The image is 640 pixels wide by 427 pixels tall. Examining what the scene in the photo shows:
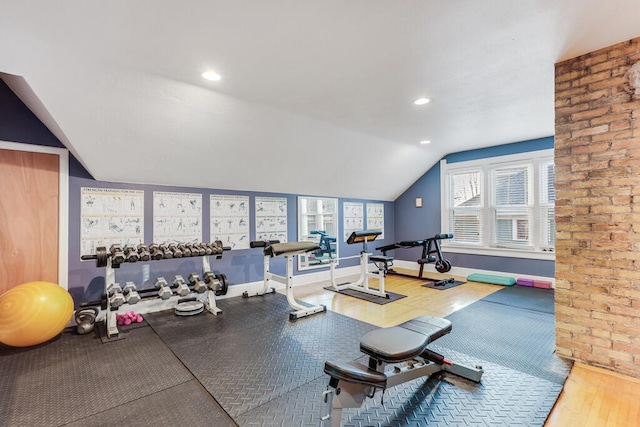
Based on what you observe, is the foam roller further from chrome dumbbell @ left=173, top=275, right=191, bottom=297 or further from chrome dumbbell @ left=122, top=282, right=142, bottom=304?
chrome dumbbell @ left=122, top=282, right=142, bottom=304

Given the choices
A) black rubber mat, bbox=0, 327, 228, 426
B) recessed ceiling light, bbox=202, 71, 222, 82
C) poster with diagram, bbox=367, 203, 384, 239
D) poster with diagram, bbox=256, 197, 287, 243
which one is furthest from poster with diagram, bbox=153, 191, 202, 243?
poster with diagram, bbox=367, 203, 384, 239

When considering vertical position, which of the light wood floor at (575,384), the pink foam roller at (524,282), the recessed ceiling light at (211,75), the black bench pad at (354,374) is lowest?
the light wood floor at (575,384)

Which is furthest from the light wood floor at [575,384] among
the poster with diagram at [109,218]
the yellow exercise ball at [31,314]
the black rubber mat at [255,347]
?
the yellow exercise ball at [31,314]

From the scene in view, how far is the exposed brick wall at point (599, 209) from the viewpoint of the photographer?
224 cm

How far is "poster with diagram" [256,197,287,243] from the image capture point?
480 cm

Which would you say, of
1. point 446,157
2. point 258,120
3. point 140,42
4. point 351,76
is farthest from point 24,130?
point 446,157

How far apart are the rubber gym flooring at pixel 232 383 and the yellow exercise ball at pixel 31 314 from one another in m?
0.16

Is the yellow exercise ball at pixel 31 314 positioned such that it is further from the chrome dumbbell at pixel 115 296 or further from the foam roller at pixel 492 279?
the foam roller at pixel 492 279

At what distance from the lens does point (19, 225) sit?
3.02 m

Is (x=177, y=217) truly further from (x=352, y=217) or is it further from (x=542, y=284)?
(x=542, y=284)

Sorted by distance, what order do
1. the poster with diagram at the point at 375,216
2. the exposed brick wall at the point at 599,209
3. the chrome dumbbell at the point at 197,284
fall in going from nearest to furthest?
the exposed brick wall at the point at 599,209, the chrome dumbbell at the point at 197,284, the poster with diagram at the point at 375,216

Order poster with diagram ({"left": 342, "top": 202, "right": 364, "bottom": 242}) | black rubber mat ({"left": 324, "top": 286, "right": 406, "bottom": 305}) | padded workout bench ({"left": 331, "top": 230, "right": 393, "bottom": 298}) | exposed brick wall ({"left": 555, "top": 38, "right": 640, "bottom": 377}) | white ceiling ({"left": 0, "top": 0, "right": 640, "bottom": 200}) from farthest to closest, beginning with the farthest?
poster with diagram ({"left": 342, "top": 202, "right": 364, "bottom": 242}) < padded workout bench ({"left": 331, "top": 230, "right": 393, "bottom": 298}) < black rubber mat ({"left": 324, "top": 286, "right": 406, "bottom": 305}) < exposed brick wall ({"left": 555, "top": 38, "right": 640, "bottom": 377}) < white ceiling ({"left": 0, "top": 0, "right": 640, "bottom": 200})

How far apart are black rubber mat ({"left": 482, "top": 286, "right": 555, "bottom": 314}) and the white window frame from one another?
72 centimetres

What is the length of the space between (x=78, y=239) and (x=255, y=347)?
244 cm
